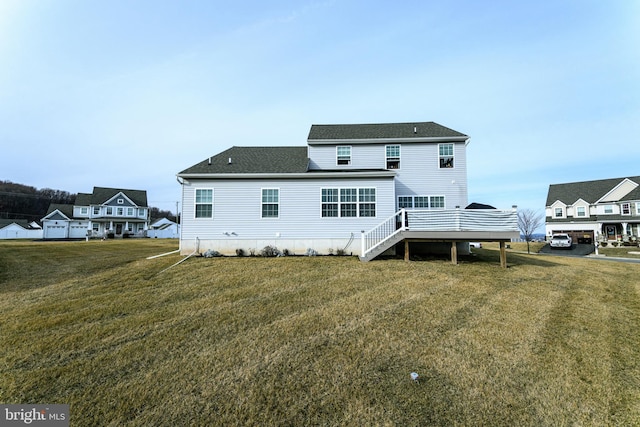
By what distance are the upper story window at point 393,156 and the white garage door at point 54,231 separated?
54769 millimetres

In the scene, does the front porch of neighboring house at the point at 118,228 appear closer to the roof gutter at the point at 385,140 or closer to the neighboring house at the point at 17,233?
the neighboring house at the point at 17,233

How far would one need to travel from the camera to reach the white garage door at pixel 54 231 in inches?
1763

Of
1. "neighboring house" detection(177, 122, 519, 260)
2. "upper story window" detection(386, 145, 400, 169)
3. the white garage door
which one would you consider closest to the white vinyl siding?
"neighboring house" detection(177, 122, 519, 260)

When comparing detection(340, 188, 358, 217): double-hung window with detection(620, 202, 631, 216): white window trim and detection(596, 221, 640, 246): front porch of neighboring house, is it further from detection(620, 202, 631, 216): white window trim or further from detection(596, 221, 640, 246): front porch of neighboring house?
detection(620, 202, 631, 216): white window trim

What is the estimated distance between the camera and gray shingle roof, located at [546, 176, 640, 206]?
33994mm

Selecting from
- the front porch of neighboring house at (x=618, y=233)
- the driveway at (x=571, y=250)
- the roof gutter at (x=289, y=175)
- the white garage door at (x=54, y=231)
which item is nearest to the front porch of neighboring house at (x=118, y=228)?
the white garage door at (x=54, y=231)

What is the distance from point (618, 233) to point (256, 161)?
1727 inches

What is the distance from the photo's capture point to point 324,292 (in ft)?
25.8

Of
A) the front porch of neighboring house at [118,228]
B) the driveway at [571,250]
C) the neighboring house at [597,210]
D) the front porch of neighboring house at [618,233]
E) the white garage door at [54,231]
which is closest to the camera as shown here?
Answer: the driveway at [571,250]

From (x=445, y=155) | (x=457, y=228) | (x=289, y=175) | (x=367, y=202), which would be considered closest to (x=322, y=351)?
(x=457, y=228)

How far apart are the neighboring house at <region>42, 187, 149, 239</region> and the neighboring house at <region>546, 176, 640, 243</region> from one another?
61.0m

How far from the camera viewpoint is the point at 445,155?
1573cm

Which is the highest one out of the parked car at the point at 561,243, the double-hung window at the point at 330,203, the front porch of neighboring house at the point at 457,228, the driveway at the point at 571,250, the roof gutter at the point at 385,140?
the roof gutter at the point at 385,140

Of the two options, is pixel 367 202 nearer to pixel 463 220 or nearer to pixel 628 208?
pixel 463 220
